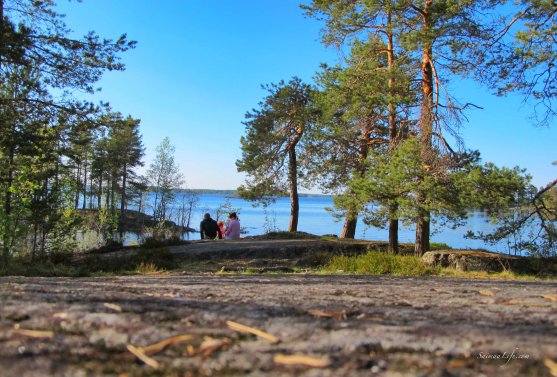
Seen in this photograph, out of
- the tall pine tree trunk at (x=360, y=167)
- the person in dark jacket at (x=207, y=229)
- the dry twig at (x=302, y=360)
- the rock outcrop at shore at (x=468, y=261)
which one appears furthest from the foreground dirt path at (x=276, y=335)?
the person in dark jacket at (x=207, y=229)

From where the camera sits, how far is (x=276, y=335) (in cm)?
146

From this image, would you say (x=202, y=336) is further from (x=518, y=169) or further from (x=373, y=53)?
(x=373, y=53)

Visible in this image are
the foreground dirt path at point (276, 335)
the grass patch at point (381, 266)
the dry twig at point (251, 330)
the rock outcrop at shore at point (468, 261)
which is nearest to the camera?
the foreground dirt path at point (276, 335)

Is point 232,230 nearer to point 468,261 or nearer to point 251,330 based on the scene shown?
point 468,261

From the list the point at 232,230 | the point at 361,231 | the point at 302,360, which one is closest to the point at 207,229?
the point at 232,230

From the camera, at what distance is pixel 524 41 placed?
33.4ft

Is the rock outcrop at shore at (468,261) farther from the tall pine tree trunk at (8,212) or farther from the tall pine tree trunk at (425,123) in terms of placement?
the tall pine tree trunk at (8,212)

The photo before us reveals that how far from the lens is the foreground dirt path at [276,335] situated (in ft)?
3.84

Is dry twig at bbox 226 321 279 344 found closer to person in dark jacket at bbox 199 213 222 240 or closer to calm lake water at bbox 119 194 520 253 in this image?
calm lake water at bbox 119 194 520 253

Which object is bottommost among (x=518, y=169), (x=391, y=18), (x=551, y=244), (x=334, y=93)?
(x=551, y=244)

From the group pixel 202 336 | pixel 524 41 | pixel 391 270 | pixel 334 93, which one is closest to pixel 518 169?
pixel 524 41

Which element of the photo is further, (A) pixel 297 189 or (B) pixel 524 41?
(A) pixel 297 189

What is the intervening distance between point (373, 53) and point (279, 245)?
290 inches

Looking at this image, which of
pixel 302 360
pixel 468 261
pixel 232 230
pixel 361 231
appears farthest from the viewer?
pixel 361 231
